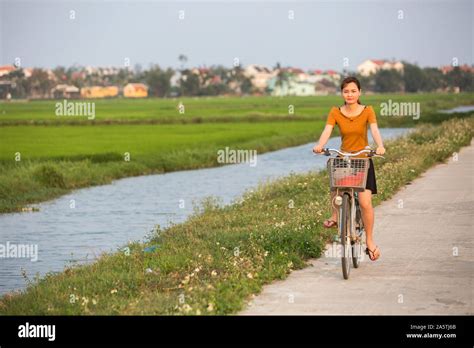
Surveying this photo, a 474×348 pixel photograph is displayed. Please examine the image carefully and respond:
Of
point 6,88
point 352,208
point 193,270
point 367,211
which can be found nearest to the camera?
point 352,208

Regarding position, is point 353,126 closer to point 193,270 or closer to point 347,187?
point 347,187

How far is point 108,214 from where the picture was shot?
22109mm

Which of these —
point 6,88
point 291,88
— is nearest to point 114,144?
point 6,88

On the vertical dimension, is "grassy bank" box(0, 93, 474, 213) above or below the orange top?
below

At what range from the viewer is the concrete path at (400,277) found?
8.09 m

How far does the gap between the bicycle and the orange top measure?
0.15m

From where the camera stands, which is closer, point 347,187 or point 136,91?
point 347,187

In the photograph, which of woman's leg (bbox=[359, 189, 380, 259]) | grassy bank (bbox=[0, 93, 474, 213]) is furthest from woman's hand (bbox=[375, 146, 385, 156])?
grassy bank (bbox=[0, 93, 474, 213])

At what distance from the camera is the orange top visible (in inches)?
369

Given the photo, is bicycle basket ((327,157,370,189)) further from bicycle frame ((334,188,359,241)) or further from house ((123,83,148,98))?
house ((123,83,148,98))

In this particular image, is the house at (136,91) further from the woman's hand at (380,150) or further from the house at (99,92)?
the woman's hand at (380,150)

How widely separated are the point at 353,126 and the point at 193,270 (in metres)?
2.22

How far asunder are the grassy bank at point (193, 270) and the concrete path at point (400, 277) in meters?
0.23

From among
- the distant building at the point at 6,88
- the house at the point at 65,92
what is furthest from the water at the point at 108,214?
the house at the point at 65,92
